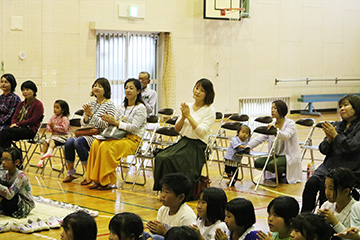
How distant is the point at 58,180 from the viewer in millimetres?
8031

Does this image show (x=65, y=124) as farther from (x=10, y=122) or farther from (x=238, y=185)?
(x=238, y=185)

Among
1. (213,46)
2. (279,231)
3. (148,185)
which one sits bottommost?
(148,185)

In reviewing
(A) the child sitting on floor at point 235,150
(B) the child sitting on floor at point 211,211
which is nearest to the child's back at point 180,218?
(B) the child sitting on floor at point 211,211

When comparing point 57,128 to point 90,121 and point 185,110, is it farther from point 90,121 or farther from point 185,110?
point 185,110

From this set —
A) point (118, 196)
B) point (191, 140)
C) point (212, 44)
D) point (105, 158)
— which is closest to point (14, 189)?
point (118, 196)

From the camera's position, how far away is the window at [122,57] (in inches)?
539

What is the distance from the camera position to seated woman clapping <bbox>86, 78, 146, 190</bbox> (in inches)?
297

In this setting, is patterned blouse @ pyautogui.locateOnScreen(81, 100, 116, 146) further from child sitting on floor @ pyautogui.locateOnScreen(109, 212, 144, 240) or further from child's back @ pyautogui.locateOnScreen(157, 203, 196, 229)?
child sitting on floor @ pyautogui.locateOnScreen(109, 212, 144, 240)

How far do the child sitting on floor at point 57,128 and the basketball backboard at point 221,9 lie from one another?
7.19 meters

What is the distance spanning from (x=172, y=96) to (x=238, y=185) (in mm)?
6881

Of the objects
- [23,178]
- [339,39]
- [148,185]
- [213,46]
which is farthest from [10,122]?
[339,39]

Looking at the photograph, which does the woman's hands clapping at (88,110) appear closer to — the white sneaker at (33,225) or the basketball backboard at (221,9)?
the white sneaker at (33,225)

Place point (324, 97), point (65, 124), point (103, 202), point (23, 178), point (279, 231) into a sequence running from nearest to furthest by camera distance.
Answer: point (279, 231) → point (23, 178) → point (103, 202) → point (65, 124) → point (324, 97)

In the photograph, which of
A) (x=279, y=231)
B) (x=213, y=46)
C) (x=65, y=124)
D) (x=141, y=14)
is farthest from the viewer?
(x=213, y=46)
